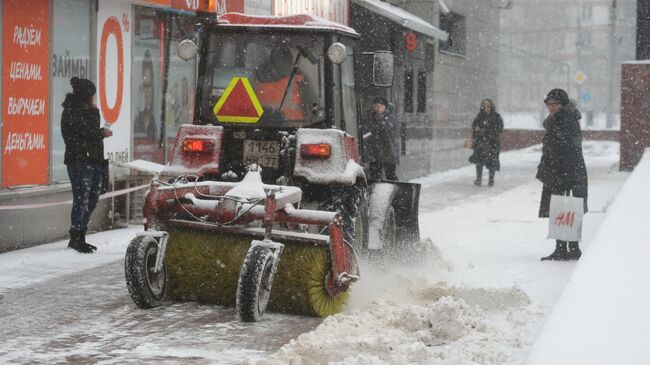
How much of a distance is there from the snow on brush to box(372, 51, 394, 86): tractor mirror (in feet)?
5.44

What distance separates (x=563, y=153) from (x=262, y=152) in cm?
351

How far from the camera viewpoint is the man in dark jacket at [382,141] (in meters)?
15.6

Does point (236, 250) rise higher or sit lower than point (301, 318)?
higher

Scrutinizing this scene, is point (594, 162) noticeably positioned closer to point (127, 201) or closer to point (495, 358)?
point (127, 201)

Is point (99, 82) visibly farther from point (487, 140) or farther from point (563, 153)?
point (487, 140)

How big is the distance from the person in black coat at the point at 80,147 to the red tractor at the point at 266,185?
7.76ft

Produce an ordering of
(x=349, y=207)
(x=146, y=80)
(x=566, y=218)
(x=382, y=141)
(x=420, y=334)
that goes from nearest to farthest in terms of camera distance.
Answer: (x=420, y=334) → (x=349, y=207) → (x=566, y=218) → (x=146, y=80) → (x=382, y=141)

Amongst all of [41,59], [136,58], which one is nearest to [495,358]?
[41,59]

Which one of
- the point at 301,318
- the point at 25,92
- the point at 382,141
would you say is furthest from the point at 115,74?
the point at 301,318

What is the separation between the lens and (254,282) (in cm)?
687

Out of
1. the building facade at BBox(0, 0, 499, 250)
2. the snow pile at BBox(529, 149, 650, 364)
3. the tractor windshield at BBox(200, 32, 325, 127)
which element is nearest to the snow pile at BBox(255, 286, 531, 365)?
the snow pile at BBox(529, 149, 650, 364)

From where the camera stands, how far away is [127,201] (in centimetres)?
1323

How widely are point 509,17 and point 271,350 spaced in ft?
271

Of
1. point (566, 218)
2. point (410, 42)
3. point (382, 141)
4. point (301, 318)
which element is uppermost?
point (410, 42)
